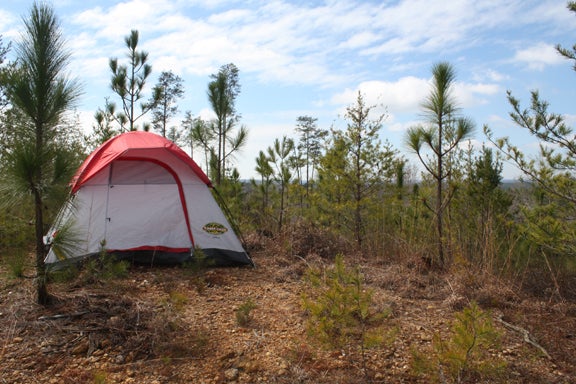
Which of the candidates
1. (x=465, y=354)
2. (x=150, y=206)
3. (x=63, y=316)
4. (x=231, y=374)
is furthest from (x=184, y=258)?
(x=465, y=354)

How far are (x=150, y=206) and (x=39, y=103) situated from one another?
243cm

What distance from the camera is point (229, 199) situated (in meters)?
9.05

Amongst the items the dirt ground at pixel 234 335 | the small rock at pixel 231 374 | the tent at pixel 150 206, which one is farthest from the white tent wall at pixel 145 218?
the small rock at pixel 231 374

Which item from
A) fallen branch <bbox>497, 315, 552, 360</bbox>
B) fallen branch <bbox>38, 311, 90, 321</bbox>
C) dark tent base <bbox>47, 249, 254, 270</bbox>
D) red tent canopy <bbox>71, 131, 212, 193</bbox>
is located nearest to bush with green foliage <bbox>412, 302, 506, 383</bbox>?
fallen branch <bbox>497, 315, 552, 360</bbox>

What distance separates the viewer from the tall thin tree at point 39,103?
128 inches

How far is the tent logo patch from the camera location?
225 inches

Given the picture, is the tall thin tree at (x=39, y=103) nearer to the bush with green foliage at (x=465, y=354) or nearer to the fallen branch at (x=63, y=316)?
the fallen branch at (x=63, y=316)

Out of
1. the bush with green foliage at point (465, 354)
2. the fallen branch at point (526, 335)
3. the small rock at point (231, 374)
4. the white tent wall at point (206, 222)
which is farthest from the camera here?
the white tent wall at point (206, 222)

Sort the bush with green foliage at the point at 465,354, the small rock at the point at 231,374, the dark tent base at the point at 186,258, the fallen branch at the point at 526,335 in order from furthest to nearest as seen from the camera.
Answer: the dark tent base at the point at 186,258 < the fallen branch at the point at 526,335 < the small rock at the point at 231,374 < the bush with green foliage at the point at 465,354

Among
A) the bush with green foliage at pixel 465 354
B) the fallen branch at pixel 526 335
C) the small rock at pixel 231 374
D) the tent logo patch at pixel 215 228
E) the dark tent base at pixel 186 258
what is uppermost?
the tent logo patch at pixel 215 228

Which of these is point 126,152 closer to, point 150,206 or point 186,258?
point 150,206

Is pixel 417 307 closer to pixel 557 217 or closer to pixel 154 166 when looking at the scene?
pixel 557 217

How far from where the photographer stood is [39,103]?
3404mm

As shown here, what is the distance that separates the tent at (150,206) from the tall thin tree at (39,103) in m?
1.76
